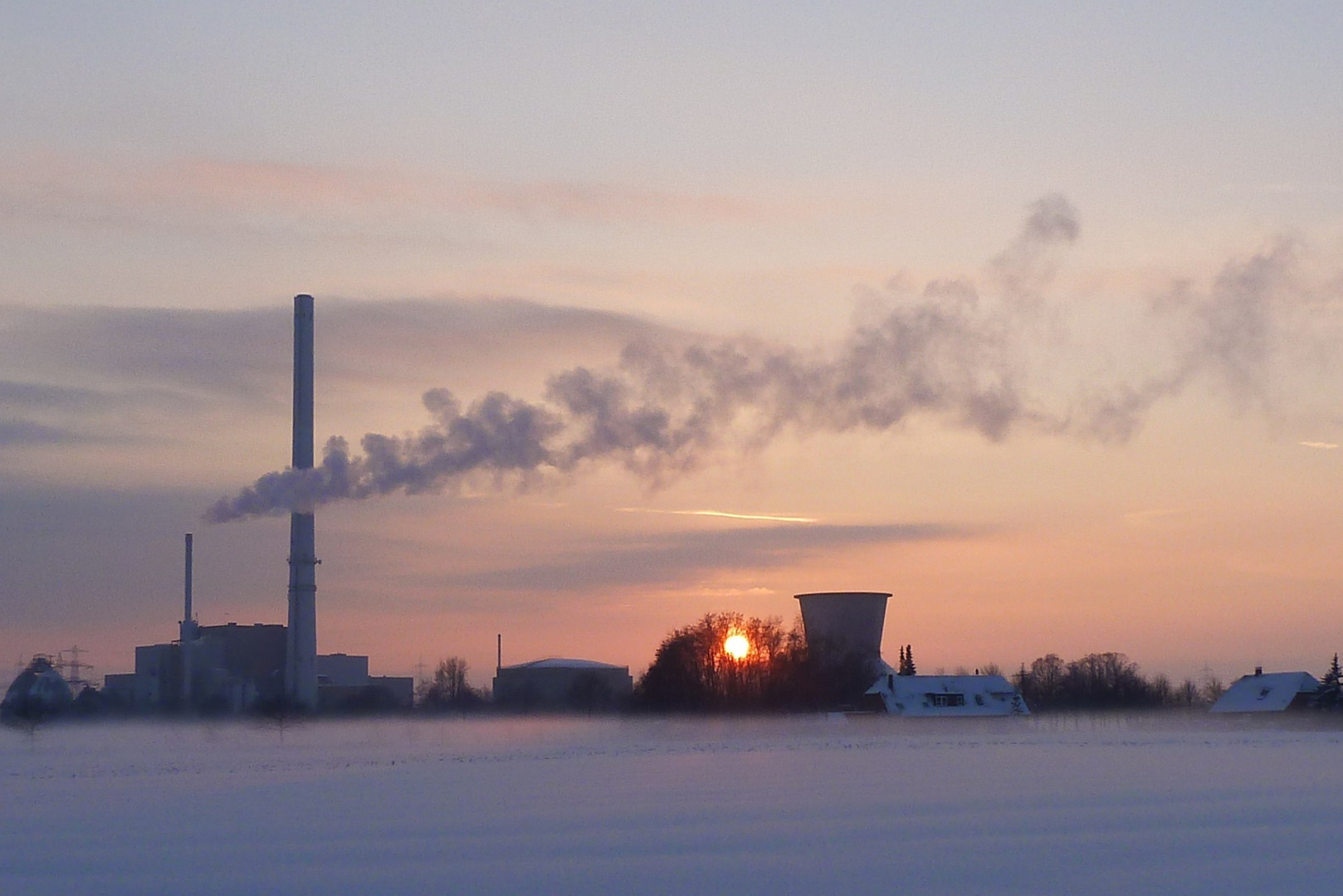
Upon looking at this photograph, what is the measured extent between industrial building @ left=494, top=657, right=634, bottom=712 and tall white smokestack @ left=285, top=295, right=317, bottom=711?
24.2m

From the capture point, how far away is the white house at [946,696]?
326ft

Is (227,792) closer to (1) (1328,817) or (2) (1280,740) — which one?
(1) (1328,817)

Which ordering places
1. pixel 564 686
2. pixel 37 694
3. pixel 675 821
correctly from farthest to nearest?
pixel 564 686, pixel 37 694, pixel 675 821

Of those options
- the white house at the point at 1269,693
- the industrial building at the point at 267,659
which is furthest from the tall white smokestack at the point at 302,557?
the white house at the point at 1269,693

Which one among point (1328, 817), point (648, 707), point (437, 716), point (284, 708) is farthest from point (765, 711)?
point (1328, 817)

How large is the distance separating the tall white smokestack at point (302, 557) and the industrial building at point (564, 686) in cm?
2416

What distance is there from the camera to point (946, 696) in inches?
3947

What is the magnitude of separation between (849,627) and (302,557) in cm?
3977

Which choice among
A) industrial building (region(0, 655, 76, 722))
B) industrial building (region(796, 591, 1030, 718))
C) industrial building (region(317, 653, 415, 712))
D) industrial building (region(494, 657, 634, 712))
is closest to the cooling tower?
industrial building (region(796, 591, 1030, 718))

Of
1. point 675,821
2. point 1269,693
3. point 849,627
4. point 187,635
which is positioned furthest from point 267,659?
point 675,821

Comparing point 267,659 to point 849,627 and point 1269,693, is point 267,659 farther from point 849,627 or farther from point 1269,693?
point 1269,693

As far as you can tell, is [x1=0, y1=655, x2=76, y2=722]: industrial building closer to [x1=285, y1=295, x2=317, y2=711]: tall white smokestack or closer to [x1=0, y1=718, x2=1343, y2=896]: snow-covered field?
[x1=285, y1=295, x2=317, y2=711]: tall white smokestack

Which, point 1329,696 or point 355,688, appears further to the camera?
point 355,688

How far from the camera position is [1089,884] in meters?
23.9
